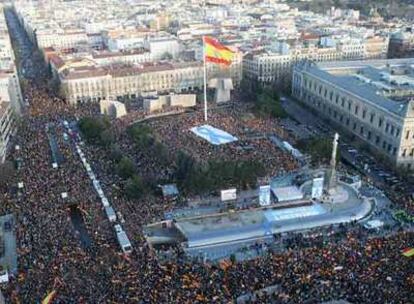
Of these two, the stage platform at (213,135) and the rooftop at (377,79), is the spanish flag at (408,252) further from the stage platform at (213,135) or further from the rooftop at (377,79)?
the stage platform at (213,135)

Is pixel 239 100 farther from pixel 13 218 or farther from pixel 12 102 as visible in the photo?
pixel 13 218

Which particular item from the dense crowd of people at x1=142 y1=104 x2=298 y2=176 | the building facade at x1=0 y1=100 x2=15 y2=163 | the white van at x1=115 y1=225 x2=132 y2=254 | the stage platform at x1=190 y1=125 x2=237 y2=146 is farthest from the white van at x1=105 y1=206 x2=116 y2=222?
the building facade at x1=0 y1=100 x2=15 y2=163

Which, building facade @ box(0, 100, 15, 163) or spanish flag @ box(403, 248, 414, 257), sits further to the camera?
building facade @ box(0, 100, 15, 163)

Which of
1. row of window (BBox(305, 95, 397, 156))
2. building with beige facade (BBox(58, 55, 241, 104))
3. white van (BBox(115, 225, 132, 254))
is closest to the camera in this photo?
white van (BBox(115, 225, 132, 254))

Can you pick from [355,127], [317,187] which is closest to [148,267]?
[317,187]

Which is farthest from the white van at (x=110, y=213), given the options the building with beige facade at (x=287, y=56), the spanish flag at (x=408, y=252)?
the building with beige facade at (x=287, y=56)

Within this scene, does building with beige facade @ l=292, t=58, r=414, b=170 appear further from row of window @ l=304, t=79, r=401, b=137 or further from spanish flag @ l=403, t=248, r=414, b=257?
spanish flag @ l=403, t=248, r=414, b=257

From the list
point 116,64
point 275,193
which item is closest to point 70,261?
point 275,193
